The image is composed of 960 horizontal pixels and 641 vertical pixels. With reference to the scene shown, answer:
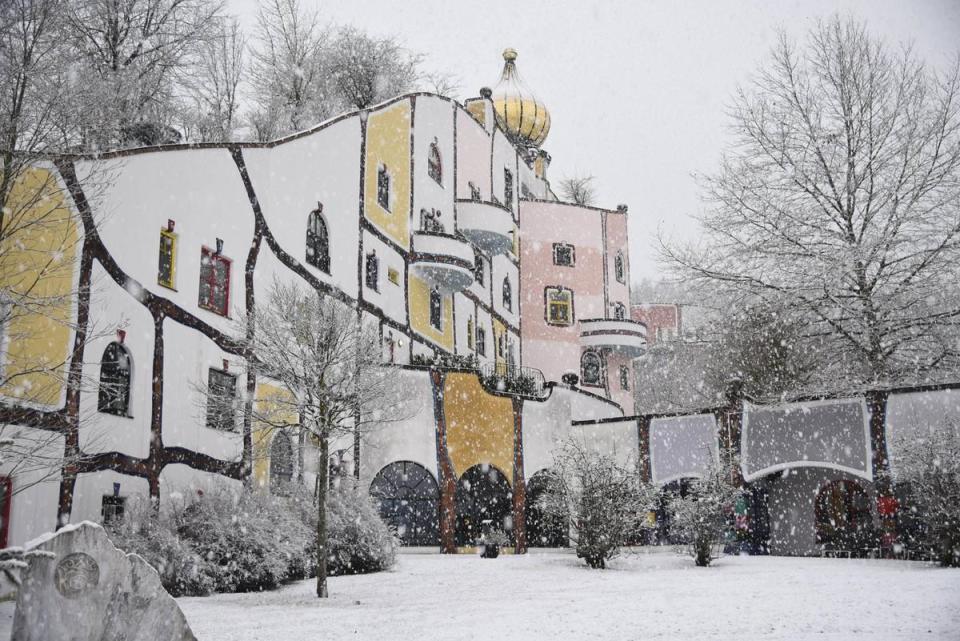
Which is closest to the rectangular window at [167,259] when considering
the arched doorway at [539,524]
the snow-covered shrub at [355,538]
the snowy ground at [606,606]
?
the snow-covered shrub at [355,538]

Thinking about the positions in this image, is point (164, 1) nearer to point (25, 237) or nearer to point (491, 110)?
point (491, 110)

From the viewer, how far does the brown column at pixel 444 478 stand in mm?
19688

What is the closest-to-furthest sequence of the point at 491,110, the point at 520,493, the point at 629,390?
the point at 520,493 → the point at 491,110 → the point at 629,390

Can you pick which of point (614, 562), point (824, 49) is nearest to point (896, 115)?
point (824, 49)

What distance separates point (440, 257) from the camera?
2259 cm

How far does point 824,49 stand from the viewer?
60.4 ft

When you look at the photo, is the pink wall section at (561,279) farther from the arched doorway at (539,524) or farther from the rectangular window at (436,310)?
the arched doorway at (539,524)

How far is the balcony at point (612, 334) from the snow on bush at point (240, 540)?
54.5 ft

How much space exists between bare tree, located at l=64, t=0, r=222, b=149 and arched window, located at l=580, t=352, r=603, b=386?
15.6 metres

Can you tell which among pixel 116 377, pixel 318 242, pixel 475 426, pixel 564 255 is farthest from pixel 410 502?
pixel 564 255

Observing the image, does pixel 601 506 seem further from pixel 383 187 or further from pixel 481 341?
pixel 481 341

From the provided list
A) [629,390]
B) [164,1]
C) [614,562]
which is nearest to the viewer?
[614,562]

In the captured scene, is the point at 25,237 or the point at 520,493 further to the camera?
the point at 520,493

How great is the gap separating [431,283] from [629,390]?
454 inches
